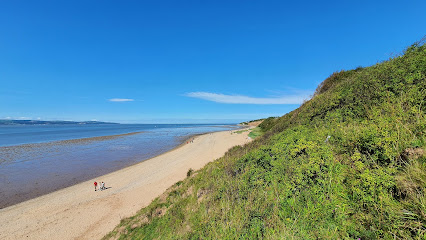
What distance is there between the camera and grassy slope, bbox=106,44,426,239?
8.87ft

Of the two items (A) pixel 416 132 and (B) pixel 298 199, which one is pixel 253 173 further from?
(A) pixel 416 132

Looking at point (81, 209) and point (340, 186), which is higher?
point (340, 186)

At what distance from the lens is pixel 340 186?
352 cm

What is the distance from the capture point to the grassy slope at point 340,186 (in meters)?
2.71

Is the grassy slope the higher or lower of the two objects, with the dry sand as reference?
higher

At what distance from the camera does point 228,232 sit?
3826mm

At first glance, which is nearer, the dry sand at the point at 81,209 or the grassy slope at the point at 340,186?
the grassy slope at the point at 340,186

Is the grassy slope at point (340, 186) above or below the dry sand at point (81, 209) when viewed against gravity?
above

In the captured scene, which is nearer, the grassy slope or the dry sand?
the grassy slope

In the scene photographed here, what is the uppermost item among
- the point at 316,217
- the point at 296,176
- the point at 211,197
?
the point at 296,176

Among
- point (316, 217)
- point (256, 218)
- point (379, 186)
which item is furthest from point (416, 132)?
point (256, 218)

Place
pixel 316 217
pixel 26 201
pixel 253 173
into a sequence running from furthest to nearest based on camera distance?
pixel 26 201, pixel 253 173, pixel 316 217

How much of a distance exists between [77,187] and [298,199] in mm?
19520

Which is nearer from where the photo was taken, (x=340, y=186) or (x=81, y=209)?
(x=340, y=186)
